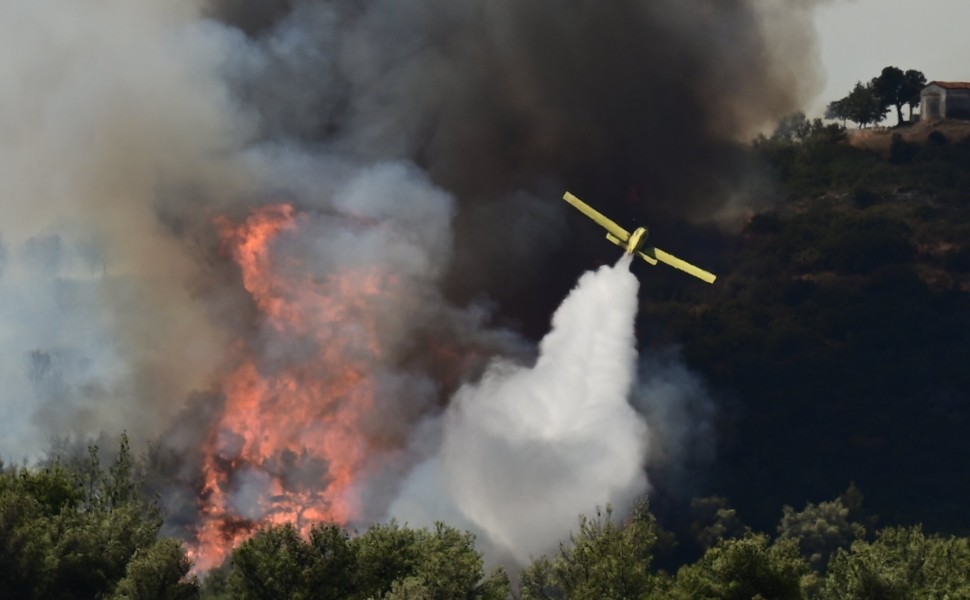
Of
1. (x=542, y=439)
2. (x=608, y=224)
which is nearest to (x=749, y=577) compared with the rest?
(x=542, y=439)

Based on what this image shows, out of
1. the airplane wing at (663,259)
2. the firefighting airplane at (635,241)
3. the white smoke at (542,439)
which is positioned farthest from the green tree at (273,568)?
the airplane wing at (663,259)

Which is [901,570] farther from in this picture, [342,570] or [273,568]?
[273,568]

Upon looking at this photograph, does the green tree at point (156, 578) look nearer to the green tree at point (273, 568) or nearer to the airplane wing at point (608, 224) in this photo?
the green tree at point (273, 568)

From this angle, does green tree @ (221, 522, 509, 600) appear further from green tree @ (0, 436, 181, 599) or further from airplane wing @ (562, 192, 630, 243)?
airplane wing @ (562, 192, 630, 243)

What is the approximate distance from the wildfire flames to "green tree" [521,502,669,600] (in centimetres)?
2023

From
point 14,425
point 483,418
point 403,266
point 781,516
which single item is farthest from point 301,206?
point 781,516

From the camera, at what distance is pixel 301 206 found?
147m

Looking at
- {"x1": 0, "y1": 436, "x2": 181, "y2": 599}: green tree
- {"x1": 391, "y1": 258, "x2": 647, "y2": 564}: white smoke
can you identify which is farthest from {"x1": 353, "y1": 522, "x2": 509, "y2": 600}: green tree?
{"x1": 391, "y1": 258, "x2": 647, "y2": 564}: white smoke

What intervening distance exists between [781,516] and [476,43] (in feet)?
188

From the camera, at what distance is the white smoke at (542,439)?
14125 cm

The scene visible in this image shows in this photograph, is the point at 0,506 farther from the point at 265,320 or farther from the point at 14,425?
the point at 14,425

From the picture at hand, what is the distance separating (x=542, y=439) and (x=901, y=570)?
3336 centimetres

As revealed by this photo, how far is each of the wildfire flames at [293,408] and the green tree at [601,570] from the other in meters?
20.2

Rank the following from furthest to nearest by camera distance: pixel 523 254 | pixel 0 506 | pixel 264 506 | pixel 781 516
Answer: pixel 781 516 → pixel 523 254 → pixel 264 506 → pixel 0 506
